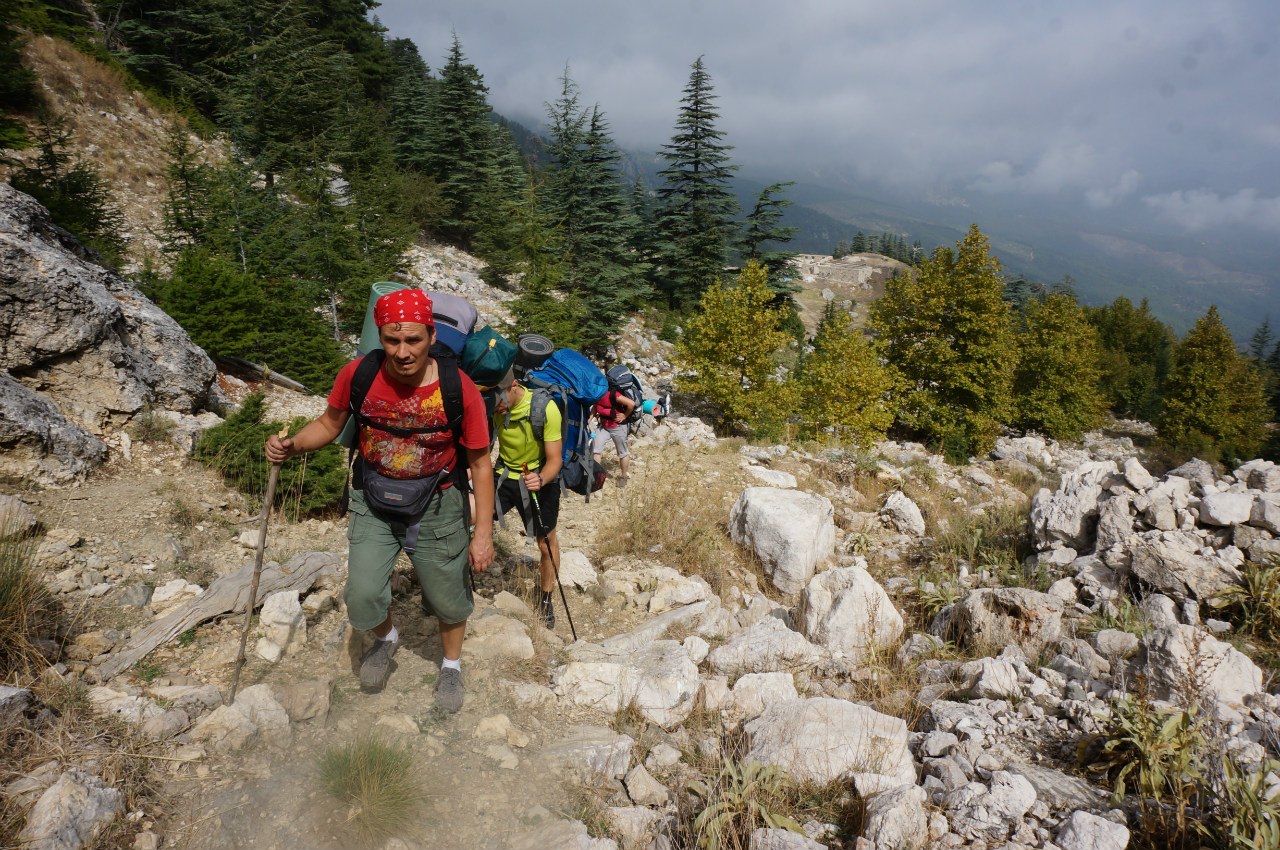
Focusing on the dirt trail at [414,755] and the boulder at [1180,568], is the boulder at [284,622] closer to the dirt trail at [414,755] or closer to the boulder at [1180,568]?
the dirt trail at [414,755]

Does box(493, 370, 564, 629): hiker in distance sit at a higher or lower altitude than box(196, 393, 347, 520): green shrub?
higher

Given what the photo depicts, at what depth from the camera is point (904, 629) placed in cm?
524

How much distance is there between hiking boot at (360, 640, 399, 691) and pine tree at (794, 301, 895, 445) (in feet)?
47.6

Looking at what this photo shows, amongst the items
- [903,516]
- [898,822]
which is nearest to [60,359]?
[898,822]

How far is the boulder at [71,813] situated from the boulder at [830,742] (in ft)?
9.15

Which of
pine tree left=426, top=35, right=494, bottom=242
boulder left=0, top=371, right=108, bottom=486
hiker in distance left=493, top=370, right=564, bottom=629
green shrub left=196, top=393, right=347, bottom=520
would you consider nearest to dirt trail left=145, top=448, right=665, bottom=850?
hiker in distance left=493, top=370, right=564, bottom=629

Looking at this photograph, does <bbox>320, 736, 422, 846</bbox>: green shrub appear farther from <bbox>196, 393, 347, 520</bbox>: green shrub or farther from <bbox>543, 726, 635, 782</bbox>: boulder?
<bbox>196, 393, 347, 520</bbox>: green shrub

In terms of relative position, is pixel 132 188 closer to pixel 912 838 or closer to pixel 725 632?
pixel 725 632

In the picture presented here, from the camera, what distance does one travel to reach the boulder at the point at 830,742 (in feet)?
10.3

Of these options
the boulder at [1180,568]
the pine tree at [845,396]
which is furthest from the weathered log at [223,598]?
the pine tree at [845,396]

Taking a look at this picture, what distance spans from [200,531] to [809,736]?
4767 mm

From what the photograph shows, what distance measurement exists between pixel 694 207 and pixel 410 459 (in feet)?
103

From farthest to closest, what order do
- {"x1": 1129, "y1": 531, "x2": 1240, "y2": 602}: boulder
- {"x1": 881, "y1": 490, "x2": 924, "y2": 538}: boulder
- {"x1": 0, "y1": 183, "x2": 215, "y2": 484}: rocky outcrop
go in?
{"x1": 881, "y1": 490, "x2": 924, "y2": 538}: boulder, {"x1": 1129, "y1": 531, "x2": 1240, "y2": 602}: boulder, {"x1": 0, "y1": 183, "x2": 215, "y2": 484}: rocky outcrop

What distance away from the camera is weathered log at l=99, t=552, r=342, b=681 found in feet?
10.5
